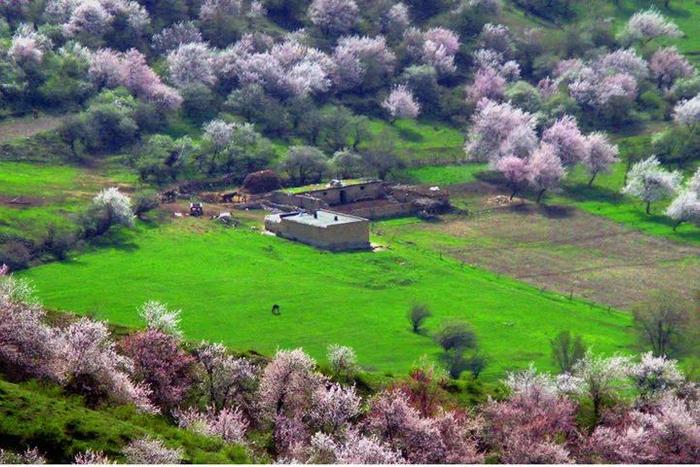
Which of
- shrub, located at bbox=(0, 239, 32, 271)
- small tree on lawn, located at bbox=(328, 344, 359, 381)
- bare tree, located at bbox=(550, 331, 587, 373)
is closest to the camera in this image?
small tree on lawn, located at bbox=(328, 344, 359, 381)

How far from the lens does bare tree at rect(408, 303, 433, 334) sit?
6969 centimetres

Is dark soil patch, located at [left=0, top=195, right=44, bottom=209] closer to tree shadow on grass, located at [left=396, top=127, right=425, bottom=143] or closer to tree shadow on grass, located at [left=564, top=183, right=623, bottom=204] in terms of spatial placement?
tree shadow on grass, located at [left=396, top=127, right=425, bottom=143]

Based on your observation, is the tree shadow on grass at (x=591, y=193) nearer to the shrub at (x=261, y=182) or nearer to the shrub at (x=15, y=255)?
the shrub at (x=261, y=182)

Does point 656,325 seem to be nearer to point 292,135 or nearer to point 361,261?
point 361,261

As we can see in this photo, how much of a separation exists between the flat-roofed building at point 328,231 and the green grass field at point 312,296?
1.39m

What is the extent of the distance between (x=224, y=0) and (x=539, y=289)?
64929 millimetres

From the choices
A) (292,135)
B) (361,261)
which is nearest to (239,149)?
(292,135)

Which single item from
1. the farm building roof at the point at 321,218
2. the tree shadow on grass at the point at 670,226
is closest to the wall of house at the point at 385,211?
the farm building roof at the point at 321,218

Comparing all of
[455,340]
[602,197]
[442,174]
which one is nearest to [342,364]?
[455,340]

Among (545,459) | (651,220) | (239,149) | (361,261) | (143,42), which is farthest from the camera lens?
(143,42)

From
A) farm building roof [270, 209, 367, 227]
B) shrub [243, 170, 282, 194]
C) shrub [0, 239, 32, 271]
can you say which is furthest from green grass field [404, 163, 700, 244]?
shrub [0, 239, 32, 271]

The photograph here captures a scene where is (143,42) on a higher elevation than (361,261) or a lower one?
higher

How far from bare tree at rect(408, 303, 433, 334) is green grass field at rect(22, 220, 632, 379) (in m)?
0.70

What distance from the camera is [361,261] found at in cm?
8256
